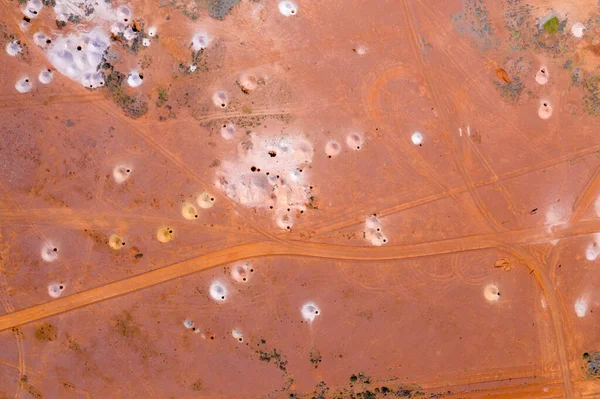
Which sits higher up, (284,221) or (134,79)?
(134,79)

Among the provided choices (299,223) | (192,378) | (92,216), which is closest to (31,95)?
(92,216)

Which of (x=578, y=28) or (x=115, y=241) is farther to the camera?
(x=578, y=28)

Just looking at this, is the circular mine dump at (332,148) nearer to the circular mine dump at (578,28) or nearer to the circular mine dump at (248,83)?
the circular mine dump at (248,83)

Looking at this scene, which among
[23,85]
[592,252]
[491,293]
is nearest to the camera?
[23,85]

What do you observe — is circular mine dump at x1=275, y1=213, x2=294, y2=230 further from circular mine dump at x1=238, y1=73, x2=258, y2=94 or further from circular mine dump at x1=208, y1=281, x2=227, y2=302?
circular mine dump at x1=238, y1=73, x2=258, y2=94

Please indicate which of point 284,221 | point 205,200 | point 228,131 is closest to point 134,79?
point 228,131

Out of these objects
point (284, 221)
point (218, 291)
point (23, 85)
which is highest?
point (23, 85)

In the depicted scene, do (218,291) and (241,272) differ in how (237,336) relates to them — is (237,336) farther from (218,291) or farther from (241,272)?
(241,272)
